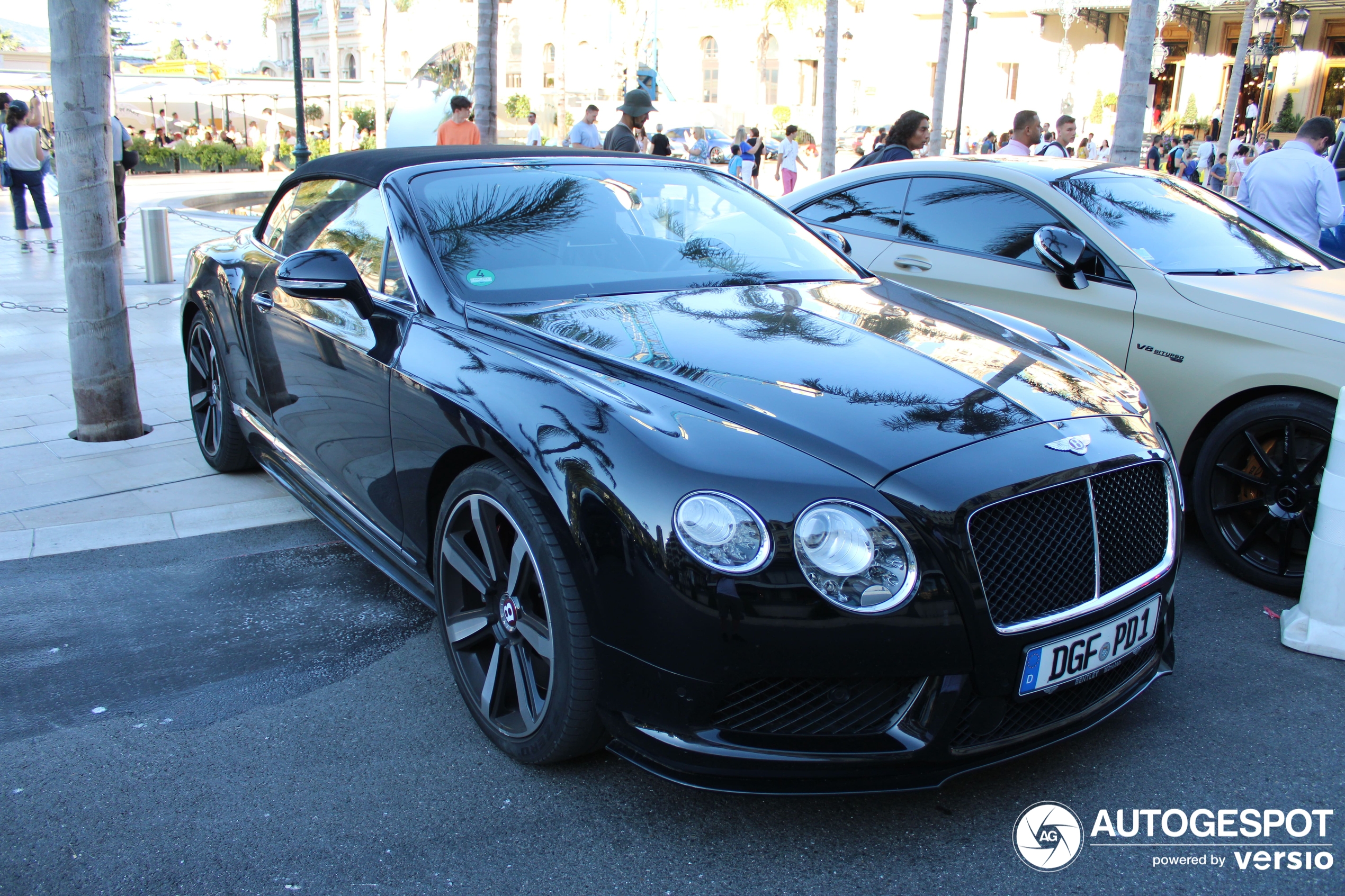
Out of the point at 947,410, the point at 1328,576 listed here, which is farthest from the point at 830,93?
the point at 947,410

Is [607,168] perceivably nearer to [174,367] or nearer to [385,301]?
[385,301]

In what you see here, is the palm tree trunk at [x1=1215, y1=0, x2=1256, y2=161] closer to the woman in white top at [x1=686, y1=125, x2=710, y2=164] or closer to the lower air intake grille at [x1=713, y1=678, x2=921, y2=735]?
the woman in white top at [x1=686, y1=125, x2=710, y2=164]

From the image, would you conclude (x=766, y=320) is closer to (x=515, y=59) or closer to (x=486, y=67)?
(x=486, y=67)

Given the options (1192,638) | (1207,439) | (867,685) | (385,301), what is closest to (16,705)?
(385,301)

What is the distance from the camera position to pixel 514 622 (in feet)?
8.47

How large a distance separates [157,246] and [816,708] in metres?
11.1

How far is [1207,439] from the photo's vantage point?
157 inches

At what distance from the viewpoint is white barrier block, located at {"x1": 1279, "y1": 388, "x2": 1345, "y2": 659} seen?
128 inches

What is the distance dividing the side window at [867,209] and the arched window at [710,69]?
64778mm

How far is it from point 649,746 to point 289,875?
828 mm

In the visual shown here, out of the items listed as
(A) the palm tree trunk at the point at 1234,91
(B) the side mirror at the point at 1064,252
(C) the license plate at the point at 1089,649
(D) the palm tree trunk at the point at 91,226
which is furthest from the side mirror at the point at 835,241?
(A) the palm tree trunk at the point at 1234,91

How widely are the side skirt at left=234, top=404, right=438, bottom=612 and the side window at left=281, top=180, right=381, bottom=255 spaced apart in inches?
29.0

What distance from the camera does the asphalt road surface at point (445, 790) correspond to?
2291 mm

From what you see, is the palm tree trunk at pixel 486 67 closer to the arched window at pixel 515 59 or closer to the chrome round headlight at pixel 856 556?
the chrome round headlight at pixel 856 556
